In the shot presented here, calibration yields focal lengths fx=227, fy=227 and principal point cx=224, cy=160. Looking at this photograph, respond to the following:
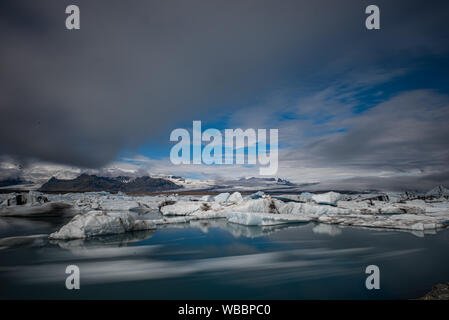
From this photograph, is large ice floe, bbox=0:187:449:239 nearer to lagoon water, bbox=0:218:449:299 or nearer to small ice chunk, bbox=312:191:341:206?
small ice chunk, bbox=312:191:341:206

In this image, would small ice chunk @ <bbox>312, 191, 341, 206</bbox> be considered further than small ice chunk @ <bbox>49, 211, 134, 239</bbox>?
Yes

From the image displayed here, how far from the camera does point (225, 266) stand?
19.4ft

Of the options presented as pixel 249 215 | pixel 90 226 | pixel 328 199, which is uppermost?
pixel 90 226

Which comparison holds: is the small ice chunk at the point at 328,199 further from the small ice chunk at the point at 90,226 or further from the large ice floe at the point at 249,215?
the small ice chunk at the point at 90,226

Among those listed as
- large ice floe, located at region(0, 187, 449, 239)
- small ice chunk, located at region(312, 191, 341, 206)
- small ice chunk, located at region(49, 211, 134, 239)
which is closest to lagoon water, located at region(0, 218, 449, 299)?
small ice chunk, located at region(49, 211, 134, 239)

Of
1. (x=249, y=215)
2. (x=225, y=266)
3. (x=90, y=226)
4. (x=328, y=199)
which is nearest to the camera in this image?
(x=225, y=266)

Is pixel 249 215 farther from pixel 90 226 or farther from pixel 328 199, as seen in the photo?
pixel 328 199

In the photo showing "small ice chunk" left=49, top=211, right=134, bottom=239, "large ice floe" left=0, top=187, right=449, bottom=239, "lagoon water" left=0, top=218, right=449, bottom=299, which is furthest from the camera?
"large ice floe" left=0, top=187, right=449, bottom=239

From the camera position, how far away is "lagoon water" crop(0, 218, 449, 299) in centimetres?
432

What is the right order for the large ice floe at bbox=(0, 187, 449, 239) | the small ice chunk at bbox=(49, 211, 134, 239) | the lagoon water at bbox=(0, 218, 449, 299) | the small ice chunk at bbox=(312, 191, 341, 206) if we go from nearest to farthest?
the lagoon water at bbox=(0, 218, 449, 299) → the small ice chunk at bbox=(49, 211, 134, 239) → the large ice floe at bbox=(0, 187, 449, 239) → the small ice chunk at bbox=(312, 191, 341, 206)

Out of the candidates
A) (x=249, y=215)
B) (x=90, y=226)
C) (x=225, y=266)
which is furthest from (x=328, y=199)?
(x=90, y=226)

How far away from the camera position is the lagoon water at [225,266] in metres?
4.32

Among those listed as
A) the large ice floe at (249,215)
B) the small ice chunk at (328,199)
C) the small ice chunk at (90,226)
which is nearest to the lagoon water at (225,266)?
the small ice chunk at (90,226)
